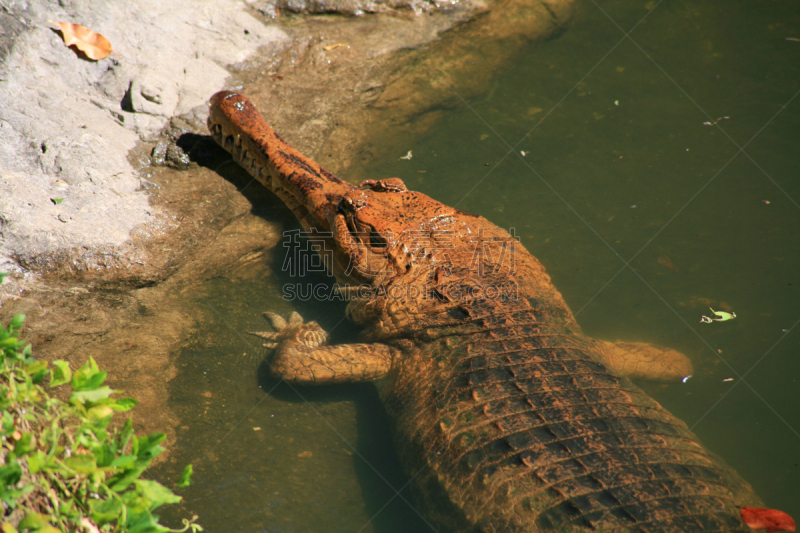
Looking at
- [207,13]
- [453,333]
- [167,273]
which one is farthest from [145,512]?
[207,13]

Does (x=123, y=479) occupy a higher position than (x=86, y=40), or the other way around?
(x=123, y=479)

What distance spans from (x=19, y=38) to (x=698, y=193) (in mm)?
6015

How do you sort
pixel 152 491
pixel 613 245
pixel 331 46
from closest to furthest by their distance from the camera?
pixel 152 491 < pixel 613 245 < pixel 331 46

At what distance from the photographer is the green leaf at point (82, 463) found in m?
1.33

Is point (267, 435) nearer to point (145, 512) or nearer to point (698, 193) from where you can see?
point (145, 512)

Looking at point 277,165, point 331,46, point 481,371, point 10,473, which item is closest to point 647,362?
point 481,371

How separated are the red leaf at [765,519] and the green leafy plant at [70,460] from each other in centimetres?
264

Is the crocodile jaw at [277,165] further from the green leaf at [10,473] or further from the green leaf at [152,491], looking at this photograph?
the green leaf at [10,473]

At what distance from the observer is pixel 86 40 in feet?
13.9

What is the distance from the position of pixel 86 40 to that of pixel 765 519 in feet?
19.1

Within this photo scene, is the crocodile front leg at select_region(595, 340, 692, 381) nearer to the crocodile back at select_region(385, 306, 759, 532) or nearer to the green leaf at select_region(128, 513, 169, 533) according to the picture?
the crocodile back at select_region(385, 306, 759, 532)

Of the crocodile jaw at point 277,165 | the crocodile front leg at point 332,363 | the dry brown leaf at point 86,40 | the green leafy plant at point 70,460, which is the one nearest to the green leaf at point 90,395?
the green leafy plant at point 70,460

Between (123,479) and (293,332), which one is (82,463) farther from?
(293,332)

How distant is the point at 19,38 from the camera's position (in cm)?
398
